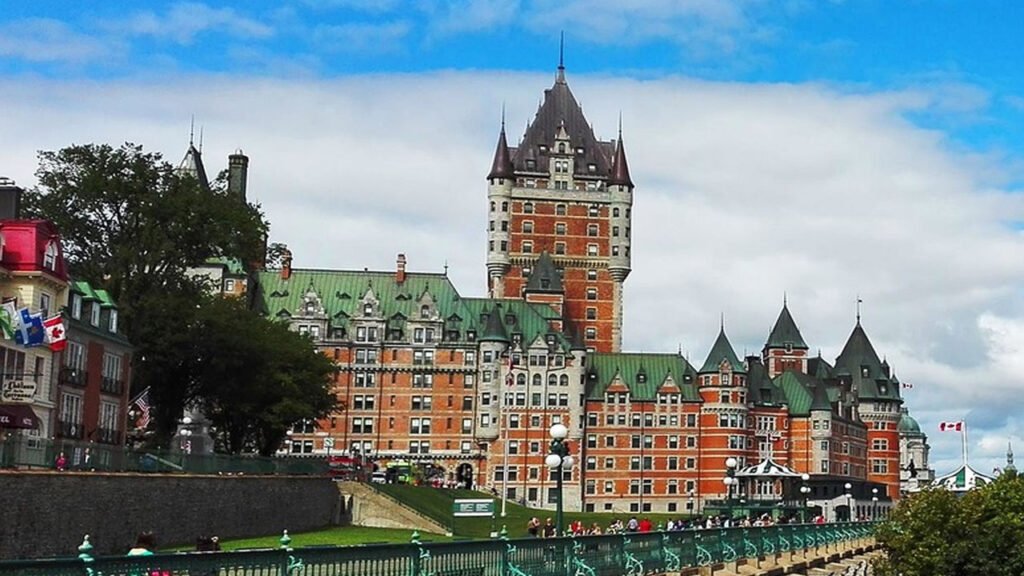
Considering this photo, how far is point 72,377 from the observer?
6775 centimetres

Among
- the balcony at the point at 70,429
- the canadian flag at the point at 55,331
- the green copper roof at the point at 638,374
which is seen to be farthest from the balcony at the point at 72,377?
the green copper roof at the point at 638,374

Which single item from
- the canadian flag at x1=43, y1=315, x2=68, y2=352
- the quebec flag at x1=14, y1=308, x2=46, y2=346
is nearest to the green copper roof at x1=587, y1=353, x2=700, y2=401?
the canadian flag at x1=43, y1=315, x2=68, y2=352

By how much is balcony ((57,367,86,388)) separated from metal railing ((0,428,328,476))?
10.6 feet

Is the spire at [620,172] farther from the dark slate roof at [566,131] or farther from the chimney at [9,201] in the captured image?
the chimney at [9,201]

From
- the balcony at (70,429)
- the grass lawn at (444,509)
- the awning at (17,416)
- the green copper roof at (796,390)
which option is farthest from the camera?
the green copper roof at (796,390)

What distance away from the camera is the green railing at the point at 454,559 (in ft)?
54.5

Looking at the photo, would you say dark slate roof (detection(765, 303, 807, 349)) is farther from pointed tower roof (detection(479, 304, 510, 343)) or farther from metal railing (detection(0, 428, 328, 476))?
metal railing (detection(0, 428, 328, 476))

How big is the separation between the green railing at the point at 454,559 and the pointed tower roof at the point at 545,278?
110 meters

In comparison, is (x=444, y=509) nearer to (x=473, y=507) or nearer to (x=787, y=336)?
(x=473, y=507)

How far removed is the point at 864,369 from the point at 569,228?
3959 cm

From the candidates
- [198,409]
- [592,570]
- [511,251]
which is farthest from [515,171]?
[592,570]

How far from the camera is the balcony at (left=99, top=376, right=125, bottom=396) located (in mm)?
71750

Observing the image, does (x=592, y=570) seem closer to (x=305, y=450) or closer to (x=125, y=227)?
(x=125, y=227)

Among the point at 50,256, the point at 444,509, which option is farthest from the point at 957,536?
the point at 444,509
